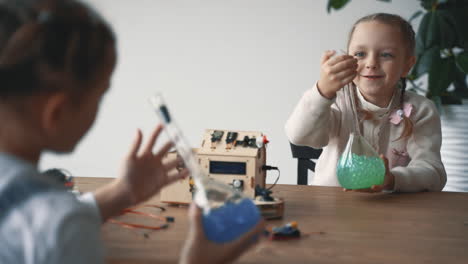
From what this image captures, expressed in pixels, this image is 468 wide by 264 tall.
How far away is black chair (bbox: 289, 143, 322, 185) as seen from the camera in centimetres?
227

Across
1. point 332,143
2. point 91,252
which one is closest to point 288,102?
point 332,143

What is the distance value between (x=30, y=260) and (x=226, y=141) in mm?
838

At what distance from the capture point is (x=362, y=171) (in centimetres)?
141

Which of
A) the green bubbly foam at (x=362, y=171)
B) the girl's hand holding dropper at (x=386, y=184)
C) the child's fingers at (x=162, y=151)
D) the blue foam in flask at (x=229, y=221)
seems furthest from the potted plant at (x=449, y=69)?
the blue foam in flask at (x=229, y=221)

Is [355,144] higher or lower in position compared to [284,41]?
lower

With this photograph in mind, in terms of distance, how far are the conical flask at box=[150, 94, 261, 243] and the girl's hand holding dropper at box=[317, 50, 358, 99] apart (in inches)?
28.4

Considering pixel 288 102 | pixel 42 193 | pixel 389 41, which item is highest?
pixel 389 41

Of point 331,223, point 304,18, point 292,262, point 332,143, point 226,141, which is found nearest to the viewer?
point 292,262

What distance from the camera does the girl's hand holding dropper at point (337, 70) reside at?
4.99 ft

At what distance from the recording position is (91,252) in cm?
65

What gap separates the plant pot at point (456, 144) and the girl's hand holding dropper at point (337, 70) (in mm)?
1363

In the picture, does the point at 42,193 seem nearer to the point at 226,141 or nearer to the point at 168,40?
the point at 226,141

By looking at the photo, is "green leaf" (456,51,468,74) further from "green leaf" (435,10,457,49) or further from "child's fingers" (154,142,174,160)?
"child's fingers" (154,142,174,160)

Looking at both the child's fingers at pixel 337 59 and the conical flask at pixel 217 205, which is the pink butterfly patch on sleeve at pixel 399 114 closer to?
the child's fingers at pixel 337 59
